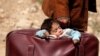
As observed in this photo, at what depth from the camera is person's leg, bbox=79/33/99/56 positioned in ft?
4.99

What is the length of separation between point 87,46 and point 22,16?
1.47 meters

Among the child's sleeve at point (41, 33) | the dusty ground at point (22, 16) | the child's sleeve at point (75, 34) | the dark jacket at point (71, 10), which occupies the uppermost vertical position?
the dark jacket at point (71, 10)

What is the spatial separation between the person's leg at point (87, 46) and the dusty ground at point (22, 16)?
4.50 feet

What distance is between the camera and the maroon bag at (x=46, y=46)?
1498 millimetres

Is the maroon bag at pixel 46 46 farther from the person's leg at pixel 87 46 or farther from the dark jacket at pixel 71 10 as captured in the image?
the dark jacket at pixel 71 10

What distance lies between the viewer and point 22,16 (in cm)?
293

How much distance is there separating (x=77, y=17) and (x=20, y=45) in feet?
1.04

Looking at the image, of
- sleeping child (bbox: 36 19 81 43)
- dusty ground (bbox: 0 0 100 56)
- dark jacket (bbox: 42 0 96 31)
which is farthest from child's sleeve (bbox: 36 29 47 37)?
dusty ground (bbox: 0 0 100 56)

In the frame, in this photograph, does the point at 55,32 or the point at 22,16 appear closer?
the point at 55,32

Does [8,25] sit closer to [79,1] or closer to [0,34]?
[0,34]

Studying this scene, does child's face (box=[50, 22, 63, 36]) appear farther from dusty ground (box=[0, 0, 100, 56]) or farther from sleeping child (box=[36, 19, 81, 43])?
dusty ground (box=[0, 0, 100, 56])

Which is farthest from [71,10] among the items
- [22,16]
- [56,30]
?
[22,16]

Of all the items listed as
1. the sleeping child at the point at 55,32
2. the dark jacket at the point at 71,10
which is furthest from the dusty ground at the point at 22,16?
the sleeping child at the point at 55,32

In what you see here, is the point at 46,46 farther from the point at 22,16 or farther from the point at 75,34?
the point at 22,16
